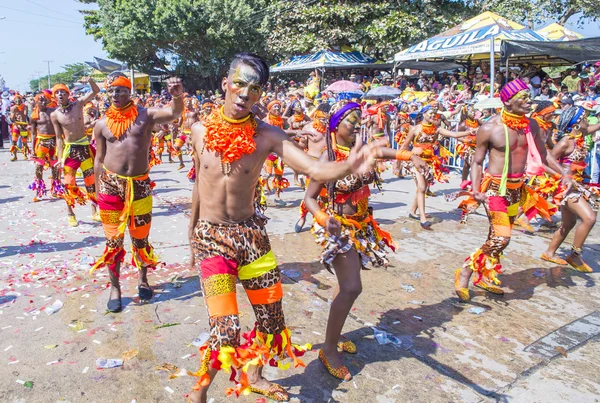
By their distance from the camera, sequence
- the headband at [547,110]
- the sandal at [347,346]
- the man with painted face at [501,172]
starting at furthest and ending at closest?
the headband at [547,110], the man with painted face at [501,172], the sandal at [347,346]

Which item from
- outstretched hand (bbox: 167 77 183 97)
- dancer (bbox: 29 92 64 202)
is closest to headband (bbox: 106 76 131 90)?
outstretched hand (bbox: 167 77 183 97)

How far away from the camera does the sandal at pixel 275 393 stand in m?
3.25

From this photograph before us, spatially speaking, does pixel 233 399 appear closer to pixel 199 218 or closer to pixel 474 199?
pixel 199 218

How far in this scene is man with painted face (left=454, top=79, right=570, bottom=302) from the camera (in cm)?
493

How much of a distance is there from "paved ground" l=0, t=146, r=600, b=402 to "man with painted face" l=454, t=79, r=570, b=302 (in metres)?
0.37

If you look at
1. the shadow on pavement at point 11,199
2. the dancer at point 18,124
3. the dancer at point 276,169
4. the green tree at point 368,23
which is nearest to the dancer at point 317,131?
the dancer at point 276,169

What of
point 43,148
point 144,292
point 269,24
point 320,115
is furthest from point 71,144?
point 269,24

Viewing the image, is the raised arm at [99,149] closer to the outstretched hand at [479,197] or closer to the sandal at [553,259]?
the outstretched hand at [479,197]

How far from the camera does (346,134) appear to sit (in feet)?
12.3

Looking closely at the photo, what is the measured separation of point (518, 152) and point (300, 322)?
2.76 metres

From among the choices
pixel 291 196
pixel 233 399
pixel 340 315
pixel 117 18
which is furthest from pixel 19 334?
pixel 117 18

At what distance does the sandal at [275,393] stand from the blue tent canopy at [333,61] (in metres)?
19.9

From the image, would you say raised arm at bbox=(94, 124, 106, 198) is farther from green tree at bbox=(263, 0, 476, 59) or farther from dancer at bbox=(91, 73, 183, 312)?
green tree at bbox=(263, 0, 476, 59)

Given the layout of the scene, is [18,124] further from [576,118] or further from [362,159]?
[362,159]
